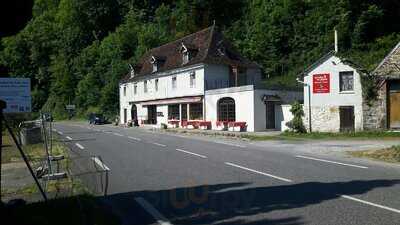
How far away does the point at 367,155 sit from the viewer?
56.5ft

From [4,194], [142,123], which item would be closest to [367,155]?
[4,194]

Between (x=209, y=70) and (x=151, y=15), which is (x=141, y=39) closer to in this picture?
(x=151, y=15)

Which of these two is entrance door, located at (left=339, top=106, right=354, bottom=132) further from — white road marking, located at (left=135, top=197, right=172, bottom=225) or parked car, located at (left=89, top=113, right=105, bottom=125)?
parked car, located at (left=89, top=113, right=105, bottom=125)

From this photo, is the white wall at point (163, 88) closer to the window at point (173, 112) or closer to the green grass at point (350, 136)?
the window at point (173, 112)

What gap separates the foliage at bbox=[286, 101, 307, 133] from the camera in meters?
32.2

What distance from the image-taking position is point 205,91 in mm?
41719

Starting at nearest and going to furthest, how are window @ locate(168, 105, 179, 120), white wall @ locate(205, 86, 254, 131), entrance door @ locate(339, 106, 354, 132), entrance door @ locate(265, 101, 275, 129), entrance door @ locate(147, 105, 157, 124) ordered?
entrance door @ locate(339, 106, 354, 132) < white wall @ locate(205, 86, 254, 131) < entrance door @ locate(265, 101, 275, 129) < window @ locate(168, 105, 179, 120) < entrance door @ locate(147, 105, 157, 124)

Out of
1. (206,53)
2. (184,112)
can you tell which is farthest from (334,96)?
(184,112)

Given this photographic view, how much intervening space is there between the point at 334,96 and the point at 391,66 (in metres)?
3.99

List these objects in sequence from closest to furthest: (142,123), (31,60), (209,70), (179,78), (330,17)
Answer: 1. (209,70)
2. (179,78)
3. (330,17)
4. (142,123)
5. (31,60)

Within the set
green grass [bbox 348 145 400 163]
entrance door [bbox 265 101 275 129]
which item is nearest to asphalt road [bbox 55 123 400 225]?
green grass [bbox 348 145 400 163]

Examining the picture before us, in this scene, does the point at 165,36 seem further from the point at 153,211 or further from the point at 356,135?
the point at 153,211

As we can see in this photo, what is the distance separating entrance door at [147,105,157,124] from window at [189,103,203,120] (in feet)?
29.7

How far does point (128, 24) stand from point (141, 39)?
38.4 feet
